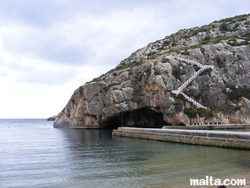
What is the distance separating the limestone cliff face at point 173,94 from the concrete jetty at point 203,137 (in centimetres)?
1311

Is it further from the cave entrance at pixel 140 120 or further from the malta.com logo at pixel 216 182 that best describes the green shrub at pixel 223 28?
the malta.com logo at pixel 216 182

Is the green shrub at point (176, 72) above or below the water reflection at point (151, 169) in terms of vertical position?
above

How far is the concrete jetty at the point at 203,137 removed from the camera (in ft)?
82.1

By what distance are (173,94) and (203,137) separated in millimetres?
23376

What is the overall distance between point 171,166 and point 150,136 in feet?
67.9

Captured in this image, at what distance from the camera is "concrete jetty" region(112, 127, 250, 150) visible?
25.0 metres

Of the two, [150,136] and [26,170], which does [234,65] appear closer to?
[150,136]

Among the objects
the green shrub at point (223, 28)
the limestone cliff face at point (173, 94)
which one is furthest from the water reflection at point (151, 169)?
the green shrub at point (223, 28)

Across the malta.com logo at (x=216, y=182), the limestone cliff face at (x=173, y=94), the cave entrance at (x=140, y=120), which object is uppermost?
the limestone cliff face at (x=173, y=94)

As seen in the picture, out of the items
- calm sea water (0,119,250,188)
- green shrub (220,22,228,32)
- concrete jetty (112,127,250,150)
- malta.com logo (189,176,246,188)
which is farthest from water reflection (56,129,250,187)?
green shrub (220,22,228,32)

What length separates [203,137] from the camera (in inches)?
1164

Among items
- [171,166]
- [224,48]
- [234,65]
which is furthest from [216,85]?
[171,166]

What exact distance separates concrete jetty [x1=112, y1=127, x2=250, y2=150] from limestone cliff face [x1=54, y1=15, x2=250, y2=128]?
43.0 feet

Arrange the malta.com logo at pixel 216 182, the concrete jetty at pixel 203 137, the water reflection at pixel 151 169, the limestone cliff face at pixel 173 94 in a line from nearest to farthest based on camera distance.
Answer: the malta.com logo at pixel 216 182 → the water reflection at pixel 151 169 → the concrete jetty at pixel 203 137 → the limestone cliff face at pixel 173 94
